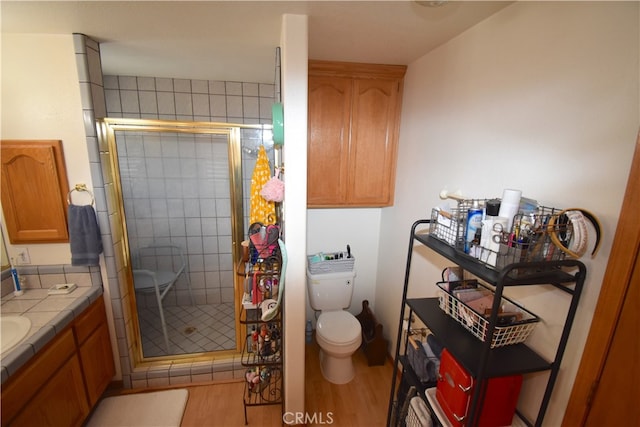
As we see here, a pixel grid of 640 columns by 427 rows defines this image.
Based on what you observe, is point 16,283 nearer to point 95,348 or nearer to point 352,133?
point 95,348

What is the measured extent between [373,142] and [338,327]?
1427mm

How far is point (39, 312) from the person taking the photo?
1381 mm

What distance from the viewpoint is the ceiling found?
3.65ft

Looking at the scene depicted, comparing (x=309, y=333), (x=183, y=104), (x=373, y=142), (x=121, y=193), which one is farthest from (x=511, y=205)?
(x=183, y=104)

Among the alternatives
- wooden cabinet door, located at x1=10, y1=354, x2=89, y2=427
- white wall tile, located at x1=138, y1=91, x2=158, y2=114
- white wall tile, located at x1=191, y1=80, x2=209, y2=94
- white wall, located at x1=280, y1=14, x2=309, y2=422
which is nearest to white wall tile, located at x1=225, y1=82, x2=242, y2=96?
white wall tile, located at x1=191, y1=80, x2=209, y2=94

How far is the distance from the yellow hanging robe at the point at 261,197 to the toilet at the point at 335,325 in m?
0.70

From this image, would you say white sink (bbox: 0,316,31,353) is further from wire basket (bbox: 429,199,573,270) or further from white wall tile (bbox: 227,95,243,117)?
wire basket (bbox: 429,199,573,270)

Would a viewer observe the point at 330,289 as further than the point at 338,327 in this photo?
Yes

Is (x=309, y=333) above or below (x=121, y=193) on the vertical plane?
below

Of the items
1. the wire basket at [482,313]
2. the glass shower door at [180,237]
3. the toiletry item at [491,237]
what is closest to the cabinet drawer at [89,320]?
the glass shower door at [180,237]

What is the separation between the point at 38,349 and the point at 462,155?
88.2 inches

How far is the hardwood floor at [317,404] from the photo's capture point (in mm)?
1679

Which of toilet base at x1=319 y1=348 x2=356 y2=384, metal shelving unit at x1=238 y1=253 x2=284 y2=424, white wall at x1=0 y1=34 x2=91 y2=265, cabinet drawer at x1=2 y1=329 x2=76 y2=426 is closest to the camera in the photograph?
cabinet drawer at x1=2 y1=329 x2=76 y2=426

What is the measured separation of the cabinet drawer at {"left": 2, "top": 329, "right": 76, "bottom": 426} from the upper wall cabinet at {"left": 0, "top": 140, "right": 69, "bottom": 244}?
0.64 m
